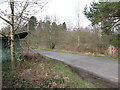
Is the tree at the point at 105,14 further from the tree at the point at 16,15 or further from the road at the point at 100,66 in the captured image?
the tree at the point at 16,15

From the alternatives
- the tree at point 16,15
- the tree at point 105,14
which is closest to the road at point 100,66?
the tree at point 16,15

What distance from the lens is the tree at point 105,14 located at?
38.1ft

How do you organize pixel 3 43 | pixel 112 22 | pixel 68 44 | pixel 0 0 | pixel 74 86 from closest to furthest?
pixel 74 86
pixel 0 0
pixel 3 43
pixel 112 22
pixel 68 44

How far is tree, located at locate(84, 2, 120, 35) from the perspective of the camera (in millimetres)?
11625

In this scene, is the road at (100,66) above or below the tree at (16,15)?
below

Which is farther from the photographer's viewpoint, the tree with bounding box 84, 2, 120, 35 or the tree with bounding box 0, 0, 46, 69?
the tree with bounding box 84, 2, 120, 35

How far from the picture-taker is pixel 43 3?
22.1ft

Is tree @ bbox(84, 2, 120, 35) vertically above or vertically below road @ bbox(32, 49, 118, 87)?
above

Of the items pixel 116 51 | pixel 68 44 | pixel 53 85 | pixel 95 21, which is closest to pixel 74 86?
pixel 53 85

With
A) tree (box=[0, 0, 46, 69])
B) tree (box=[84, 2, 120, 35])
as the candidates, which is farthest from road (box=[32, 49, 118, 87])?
tree (box=[84, 2, 120, 35])

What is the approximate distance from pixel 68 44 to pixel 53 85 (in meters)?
20.0

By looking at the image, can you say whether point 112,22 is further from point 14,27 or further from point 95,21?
point 14,27

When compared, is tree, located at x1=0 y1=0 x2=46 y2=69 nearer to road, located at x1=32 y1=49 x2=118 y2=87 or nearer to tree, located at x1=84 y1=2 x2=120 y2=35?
road, located at x1=32 y1=49 x2=118 y2=87

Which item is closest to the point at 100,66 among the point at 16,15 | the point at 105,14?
the point at 105,14
